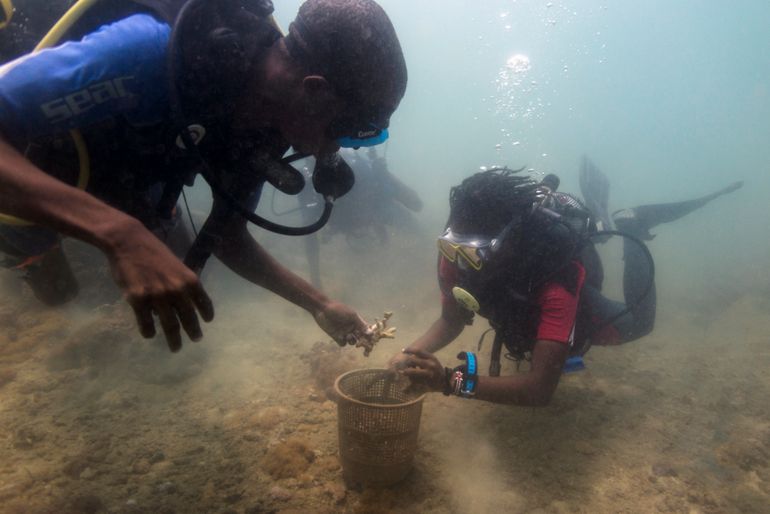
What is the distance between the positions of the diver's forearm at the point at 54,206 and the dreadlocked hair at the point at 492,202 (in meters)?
3.11

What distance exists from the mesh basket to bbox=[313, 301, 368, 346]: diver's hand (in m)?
0.44

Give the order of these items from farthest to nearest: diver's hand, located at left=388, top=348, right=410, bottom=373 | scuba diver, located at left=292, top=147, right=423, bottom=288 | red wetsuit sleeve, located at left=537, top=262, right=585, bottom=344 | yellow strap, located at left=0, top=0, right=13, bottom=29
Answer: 1. scuba diver, located at left=292, top=147, right=423, bottom=288
2. red wetsuit sleeve, located at left=537, top=262, right=585, bottom=344
3. diver's hand, located at left=388, top=348, right=410, bottom=373
4. yellow strap, located at left=0, top=0, right=13, bottom=29

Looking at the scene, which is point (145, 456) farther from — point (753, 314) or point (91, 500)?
point (753, 314)

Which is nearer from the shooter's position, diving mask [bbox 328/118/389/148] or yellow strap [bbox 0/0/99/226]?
yellow strap [bbox 0/0/99/226]

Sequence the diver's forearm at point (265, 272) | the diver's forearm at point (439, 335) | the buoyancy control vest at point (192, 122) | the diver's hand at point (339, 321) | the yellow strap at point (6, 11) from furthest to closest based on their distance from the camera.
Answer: the diver's forearm at point (439, 335) → the diver's hand at point (339, 321) → the diver's forearm at point (265, 272) → the yellow strap at point (6, 11) → the buoyancy control vest at point (192, 122)

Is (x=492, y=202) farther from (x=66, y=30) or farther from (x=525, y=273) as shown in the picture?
(x=66, y=30)

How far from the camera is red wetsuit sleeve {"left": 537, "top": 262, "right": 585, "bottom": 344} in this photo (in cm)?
372

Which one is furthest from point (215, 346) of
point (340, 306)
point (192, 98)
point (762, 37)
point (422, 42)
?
point (422, 42)

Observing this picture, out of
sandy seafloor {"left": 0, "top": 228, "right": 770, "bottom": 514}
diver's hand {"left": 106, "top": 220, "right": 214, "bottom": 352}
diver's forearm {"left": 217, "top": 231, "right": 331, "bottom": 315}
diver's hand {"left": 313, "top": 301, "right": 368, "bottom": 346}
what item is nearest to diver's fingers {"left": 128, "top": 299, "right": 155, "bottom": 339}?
diver's hand {"left": 106, "top": 220, "right": 214, "bottom": 352}

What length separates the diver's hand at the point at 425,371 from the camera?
Result: 3400 mm

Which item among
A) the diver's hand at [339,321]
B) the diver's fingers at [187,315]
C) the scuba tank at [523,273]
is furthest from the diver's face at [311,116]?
the scuba tank at [523,273]

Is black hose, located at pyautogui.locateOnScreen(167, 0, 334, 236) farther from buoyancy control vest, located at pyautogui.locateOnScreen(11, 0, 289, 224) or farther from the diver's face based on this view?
the diver's face

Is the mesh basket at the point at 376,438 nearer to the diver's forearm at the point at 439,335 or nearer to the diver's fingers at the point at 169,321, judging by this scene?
the diver's forearm at the point at 439,335

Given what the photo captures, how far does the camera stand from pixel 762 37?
77.7 metres
